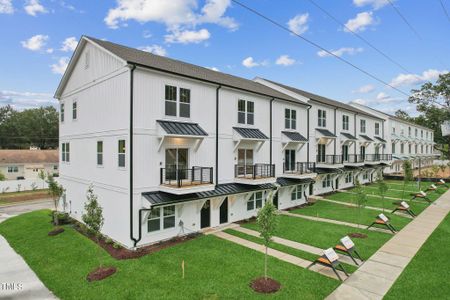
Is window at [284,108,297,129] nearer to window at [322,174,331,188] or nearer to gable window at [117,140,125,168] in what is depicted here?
window at [322,174,331,188]

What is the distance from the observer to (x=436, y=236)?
14922mm

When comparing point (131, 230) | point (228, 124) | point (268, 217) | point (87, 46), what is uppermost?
point (87, 46)

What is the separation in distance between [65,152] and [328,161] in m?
24.3

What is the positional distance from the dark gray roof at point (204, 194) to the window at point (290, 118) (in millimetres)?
6084

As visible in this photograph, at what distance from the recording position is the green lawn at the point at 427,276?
8945 mm

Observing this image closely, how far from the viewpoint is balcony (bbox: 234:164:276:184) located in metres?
17.7

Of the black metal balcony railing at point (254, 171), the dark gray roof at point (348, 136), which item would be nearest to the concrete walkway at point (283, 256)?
the black metal balcony railing at point (254, 171)

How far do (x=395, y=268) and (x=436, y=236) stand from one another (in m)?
6.23

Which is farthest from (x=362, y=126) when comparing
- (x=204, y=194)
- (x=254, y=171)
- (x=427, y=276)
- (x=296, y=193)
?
(x=427, y=276)

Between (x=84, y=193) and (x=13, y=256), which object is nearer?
(x=13, y=256)

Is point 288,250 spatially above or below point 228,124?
below

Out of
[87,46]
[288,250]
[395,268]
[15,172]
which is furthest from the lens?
[15,172]

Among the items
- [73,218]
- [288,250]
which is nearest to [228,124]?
[288,250]

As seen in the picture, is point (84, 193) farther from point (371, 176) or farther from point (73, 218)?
point (371, 176)
